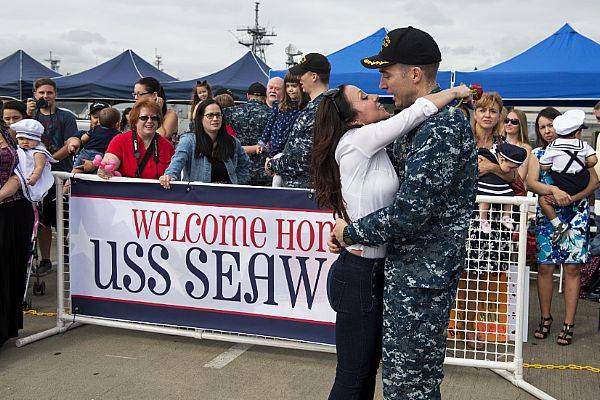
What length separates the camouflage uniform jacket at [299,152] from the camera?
3.85 m

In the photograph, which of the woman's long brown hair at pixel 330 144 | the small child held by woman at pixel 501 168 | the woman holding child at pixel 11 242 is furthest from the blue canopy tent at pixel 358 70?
the woman's long brown hair at pixel 330 144

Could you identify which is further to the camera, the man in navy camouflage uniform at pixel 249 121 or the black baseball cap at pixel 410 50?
the man in navy camouflage uniform at pixel 249 121

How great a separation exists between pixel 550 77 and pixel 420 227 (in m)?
7.16

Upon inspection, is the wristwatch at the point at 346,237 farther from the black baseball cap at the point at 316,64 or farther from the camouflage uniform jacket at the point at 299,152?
the black baseball cap at the point at 316,64

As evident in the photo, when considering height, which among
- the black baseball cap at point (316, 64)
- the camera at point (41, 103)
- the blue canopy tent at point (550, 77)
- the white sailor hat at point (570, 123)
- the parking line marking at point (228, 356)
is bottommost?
the parking line marking at point (228, 356)

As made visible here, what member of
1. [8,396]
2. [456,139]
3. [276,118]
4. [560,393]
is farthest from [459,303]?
[8,396]

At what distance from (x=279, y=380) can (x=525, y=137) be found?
3.10 metres

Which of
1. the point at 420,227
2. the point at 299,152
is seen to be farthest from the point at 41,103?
the point at 420,227

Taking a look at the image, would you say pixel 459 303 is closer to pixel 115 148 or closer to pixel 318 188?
pixel 318 188

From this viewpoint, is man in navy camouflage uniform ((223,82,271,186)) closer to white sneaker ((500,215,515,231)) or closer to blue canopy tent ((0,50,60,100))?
white sneaker ((500,215,515,231))

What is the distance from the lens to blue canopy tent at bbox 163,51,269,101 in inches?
587

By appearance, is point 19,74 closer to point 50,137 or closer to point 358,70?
point 358,70

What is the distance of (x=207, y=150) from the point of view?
4.86 m

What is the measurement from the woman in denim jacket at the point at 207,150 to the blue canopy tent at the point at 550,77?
479cm
